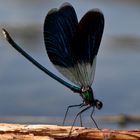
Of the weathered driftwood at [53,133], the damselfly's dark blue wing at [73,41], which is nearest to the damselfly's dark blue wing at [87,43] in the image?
the damselfly's dark blue wing at [73,41]

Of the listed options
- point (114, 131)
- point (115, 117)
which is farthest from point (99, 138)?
point (115, 117)

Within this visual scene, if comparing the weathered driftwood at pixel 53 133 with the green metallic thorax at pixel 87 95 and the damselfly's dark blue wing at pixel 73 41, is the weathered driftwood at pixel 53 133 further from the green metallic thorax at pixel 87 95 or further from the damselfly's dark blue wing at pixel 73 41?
the damselfly's dark blue wing at pixel 73 41

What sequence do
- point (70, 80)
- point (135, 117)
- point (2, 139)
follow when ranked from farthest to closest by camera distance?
point (70, 80) → point (135, 117) → point (2, 139)

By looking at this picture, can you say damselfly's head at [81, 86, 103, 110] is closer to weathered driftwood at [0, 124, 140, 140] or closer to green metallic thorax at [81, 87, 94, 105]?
green metallic thorax at [81, 87, 94, 105]

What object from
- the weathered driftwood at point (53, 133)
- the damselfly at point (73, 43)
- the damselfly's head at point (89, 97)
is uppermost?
the damselfly at point (73, 43)

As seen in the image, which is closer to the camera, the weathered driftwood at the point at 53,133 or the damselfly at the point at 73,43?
the weathered driftwood at the point at 53,133

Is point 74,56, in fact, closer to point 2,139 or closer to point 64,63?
point 64,63

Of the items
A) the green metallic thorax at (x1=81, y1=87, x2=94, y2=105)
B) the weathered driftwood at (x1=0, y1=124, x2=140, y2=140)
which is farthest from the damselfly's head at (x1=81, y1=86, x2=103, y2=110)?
the weathered driftwood at (x1=0, y1=124, x2=140, y2=140)
